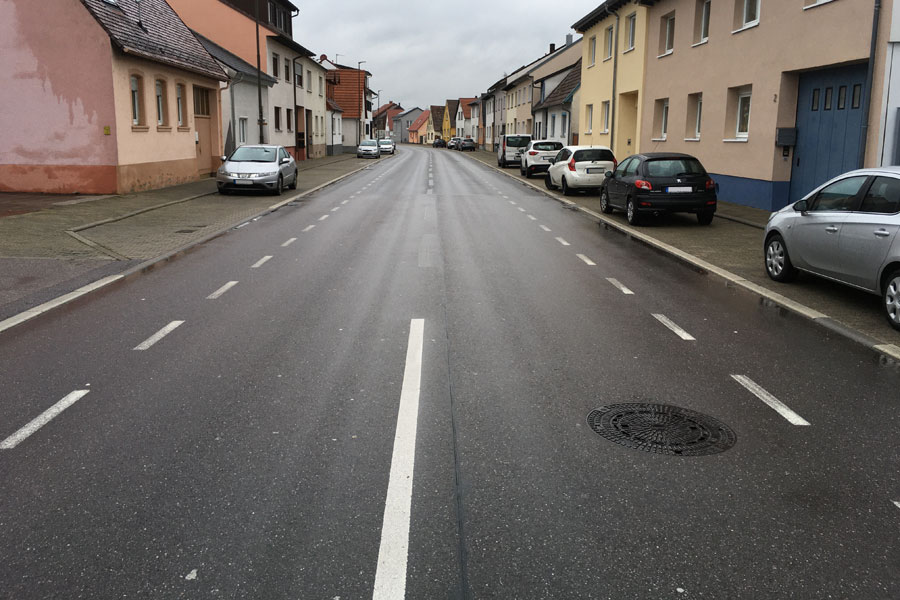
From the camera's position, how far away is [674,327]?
7.84 m

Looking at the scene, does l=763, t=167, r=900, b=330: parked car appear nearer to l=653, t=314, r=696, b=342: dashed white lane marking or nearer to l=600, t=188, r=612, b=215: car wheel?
l=653, t=314, r=696, b=342: dashed white lane marking

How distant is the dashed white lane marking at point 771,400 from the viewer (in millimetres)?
5168

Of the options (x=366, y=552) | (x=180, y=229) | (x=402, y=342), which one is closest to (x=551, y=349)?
(x=402, y=342)

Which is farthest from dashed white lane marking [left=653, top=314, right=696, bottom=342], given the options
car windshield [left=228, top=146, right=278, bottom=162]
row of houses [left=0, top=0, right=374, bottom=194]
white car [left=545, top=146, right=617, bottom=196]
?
car windshield [left=228, top=146, right=278, bottom=162]

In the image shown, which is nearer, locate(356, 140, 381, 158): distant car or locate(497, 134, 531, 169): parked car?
locate(497, 134, 531, 169): parked car

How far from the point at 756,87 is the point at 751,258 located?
866cm

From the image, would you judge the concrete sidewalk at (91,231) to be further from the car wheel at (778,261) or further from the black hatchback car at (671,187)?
the car wheel at (778,261)

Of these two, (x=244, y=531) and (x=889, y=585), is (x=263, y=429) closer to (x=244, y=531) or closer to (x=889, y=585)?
(x=244, y=531)

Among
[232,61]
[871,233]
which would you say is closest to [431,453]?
[871,233]

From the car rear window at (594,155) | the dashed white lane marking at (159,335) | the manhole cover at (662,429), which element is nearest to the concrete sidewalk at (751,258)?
the car rear window at (594,155)

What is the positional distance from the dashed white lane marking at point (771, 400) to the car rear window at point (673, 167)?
1083 cm

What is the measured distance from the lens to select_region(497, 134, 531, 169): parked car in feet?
154

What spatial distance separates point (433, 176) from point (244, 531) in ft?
107

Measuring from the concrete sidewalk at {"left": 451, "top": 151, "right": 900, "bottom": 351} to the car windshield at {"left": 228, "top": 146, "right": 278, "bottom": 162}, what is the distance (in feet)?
32.5
